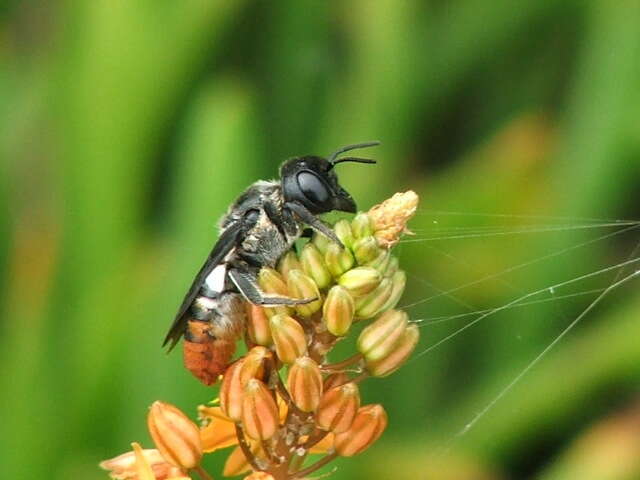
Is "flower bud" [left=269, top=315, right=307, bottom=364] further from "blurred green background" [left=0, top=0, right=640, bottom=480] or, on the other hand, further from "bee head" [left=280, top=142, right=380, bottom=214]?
"blurred green background" [left=0, top=0, right=640, bottom=480]

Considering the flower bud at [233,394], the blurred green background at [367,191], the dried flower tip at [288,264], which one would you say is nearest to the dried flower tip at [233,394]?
the flower bud at [233,394]

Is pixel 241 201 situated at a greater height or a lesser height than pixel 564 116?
greater

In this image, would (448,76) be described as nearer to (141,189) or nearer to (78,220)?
(141,189)

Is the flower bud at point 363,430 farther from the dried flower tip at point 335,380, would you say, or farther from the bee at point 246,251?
the bee at point 246,251

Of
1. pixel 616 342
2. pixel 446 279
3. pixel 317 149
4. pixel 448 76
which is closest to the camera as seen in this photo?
pixel 616 342

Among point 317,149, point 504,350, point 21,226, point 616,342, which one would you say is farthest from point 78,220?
point 616,342

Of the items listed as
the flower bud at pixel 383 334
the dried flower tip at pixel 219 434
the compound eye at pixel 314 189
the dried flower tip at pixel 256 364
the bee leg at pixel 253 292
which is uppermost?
the compound eye at pixel 314 189

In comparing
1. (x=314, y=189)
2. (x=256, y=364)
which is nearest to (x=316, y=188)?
(x=314, y=189)
